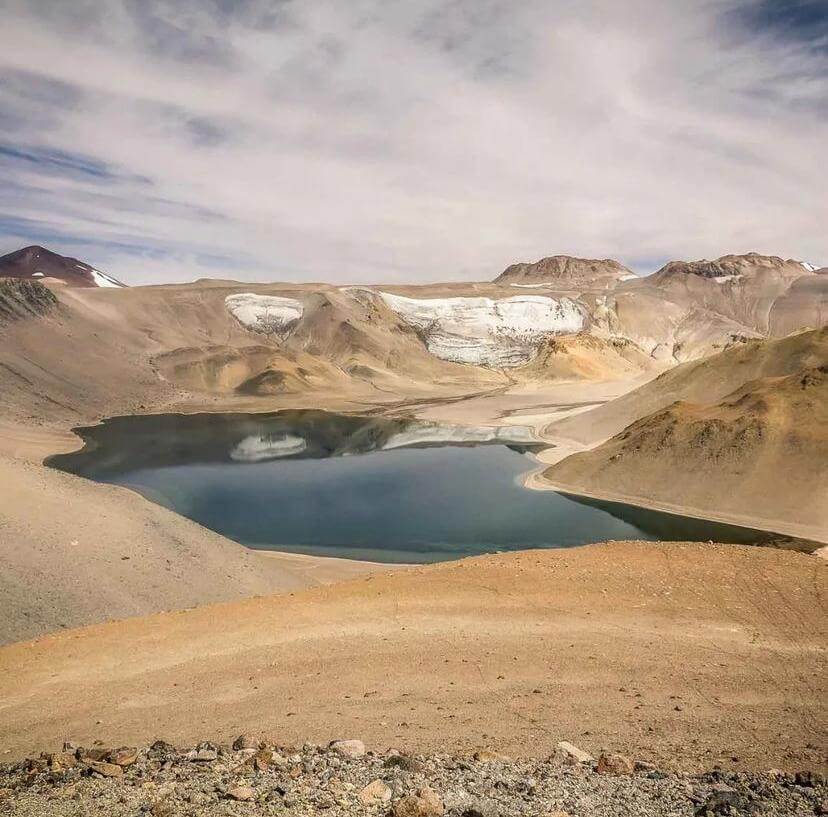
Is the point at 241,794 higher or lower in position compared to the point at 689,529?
higher

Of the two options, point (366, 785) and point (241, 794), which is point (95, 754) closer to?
point (241, 794)

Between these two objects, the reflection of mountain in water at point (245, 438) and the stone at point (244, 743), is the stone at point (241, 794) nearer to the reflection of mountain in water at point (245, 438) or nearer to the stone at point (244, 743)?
the stone at point (244, 743)

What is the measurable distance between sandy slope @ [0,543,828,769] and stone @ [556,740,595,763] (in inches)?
8.7

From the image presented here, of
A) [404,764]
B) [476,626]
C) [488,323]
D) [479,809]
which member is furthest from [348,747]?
[488,323]

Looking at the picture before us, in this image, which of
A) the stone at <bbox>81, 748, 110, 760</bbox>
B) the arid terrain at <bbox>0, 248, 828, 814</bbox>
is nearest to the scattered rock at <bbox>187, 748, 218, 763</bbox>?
the stone at <bbox>81, 748, 110, 760</bbox>

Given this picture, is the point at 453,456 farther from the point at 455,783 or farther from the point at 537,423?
the point at 455,783

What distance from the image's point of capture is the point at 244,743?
26.7 feet

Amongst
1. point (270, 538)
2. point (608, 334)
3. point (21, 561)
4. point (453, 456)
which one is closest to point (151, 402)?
point (453, 456)

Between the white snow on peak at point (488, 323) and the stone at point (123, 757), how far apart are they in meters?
113

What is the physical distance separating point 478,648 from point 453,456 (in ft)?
130

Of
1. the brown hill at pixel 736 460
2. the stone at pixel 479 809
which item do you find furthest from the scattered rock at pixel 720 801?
the brown hill at pixel 736 460

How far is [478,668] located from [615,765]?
4.07m

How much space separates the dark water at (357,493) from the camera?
99.3 ft

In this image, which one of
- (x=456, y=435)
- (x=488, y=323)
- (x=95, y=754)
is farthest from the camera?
(x=488, y=323)
